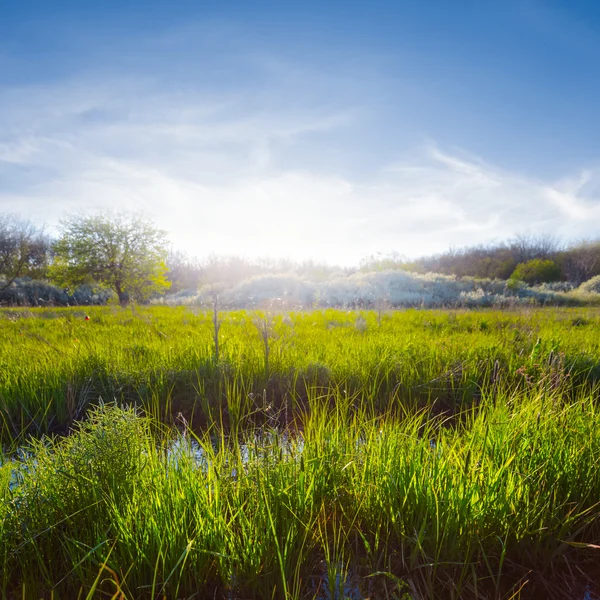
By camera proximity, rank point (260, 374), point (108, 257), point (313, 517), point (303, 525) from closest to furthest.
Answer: point (303, 525)
point (313, 517)
point (260, 374)
point (108, 257)

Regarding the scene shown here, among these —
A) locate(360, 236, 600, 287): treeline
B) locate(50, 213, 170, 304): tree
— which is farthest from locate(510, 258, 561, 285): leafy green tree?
locate(50, 213, 170, 304): tree

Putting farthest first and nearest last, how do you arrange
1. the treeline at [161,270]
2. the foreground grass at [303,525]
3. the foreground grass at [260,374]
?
the treeline at [161,270], the foreground grass at [260,374], the foreground grass at [303,525]

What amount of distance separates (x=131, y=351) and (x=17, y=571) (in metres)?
3.18

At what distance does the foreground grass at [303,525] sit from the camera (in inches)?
55.6

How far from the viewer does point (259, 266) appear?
1532 inches

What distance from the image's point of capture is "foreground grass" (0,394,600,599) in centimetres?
141

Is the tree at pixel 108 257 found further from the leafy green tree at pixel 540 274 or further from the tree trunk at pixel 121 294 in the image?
the leafy green tree at pixel 540 274

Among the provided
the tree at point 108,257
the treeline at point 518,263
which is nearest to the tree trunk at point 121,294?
the tree at point 108,257

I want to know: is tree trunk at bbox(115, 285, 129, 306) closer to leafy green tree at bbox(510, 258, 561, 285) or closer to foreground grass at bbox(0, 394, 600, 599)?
foreground grass at bbox(0, 394, 600, 599)

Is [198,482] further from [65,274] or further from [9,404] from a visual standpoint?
[65,274]

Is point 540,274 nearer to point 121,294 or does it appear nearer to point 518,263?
point 518,263

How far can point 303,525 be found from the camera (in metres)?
1.59

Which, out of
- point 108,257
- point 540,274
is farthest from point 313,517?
point 540,274

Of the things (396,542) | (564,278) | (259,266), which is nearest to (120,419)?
(396,542)
